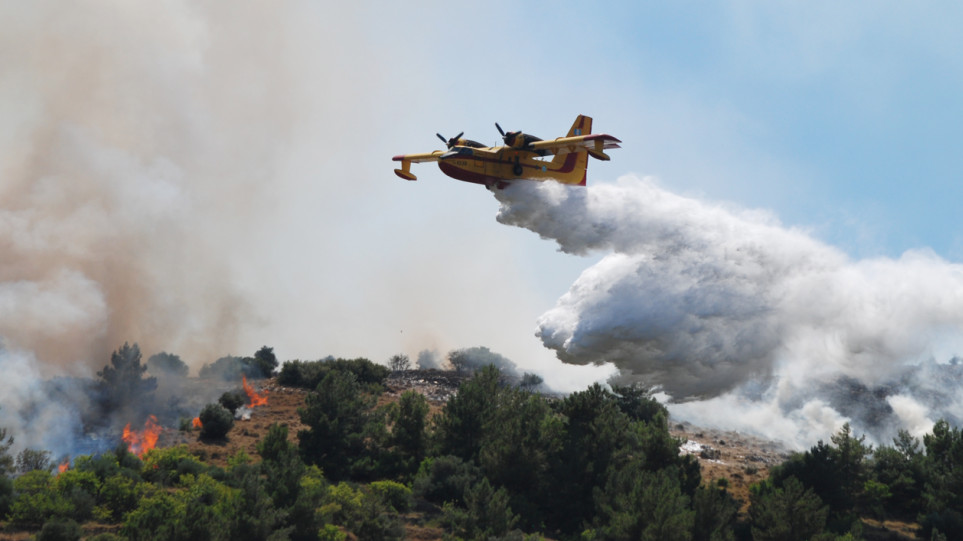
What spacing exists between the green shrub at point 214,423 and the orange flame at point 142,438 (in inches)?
98.6

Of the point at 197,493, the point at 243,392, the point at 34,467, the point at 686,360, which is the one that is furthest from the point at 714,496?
the point at 243,392

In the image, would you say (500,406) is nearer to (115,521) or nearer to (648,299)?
(648,299)

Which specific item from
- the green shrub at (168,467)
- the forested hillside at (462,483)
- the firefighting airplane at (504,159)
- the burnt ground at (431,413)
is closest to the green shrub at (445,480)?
the forested hillside at (462,483)

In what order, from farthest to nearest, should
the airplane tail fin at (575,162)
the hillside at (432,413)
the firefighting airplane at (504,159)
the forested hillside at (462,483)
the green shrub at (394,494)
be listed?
the hillside at (432,413) → the airplane tail fin at (575,162) → the firefighting airplane at (504,159) → the green shrub at (394,494) → the forested hillside at (462,483)

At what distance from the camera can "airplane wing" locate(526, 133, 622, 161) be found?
3425 cm

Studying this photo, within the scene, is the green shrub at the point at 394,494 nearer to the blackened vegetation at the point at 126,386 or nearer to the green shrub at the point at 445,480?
the green shrub at the point at 445,480

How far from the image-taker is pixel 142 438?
41656 millimetres

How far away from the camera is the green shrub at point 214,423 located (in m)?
43.6

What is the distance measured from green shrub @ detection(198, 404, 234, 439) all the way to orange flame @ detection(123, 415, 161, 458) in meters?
2.50

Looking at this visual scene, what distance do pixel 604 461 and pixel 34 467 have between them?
2645 centimetres

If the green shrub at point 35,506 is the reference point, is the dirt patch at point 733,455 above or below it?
above

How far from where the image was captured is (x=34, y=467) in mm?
34844

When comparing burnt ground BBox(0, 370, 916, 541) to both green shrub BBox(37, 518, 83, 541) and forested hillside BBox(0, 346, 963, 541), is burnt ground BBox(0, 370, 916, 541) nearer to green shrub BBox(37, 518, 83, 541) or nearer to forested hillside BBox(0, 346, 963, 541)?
forested hillside BBox(0, 346, 963, 541)

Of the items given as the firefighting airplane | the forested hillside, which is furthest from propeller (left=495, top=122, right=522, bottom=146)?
the forested hillside
